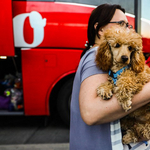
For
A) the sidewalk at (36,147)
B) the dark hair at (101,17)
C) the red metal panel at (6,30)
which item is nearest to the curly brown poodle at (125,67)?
the dark hair at (101,17)

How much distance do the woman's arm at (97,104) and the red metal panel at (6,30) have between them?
2.42 meters

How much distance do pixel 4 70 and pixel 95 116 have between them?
428cm

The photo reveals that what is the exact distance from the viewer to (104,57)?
42.6 inches

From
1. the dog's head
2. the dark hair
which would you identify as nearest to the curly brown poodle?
the dog's head

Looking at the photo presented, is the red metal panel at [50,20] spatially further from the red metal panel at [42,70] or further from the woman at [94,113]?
the woman at [94,113]

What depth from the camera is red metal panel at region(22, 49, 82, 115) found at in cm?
→ 326

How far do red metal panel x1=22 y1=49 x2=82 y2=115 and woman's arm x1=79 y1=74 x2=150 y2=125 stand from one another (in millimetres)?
2304

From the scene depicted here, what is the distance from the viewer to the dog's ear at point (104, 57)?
1.04 meters

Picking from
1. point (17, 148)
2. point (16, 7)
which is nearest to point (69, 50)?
point (16, 7)

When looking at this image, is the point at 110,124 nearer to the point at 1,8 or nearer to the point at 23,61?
the point at 23,61

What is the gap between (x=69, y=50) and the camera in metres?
3.26

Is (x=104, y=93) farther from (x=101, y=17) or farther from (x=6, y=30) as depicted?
(x=6, y=30)

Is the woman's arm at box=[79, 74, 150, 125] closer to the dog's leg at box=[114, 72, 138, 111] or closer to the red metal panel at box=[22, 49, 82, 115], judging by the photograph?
the dog's leg at box=[114, 72, 138, 111]

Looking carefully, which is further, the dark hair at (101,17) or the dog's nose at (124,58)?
the dark hair at (101,17)
